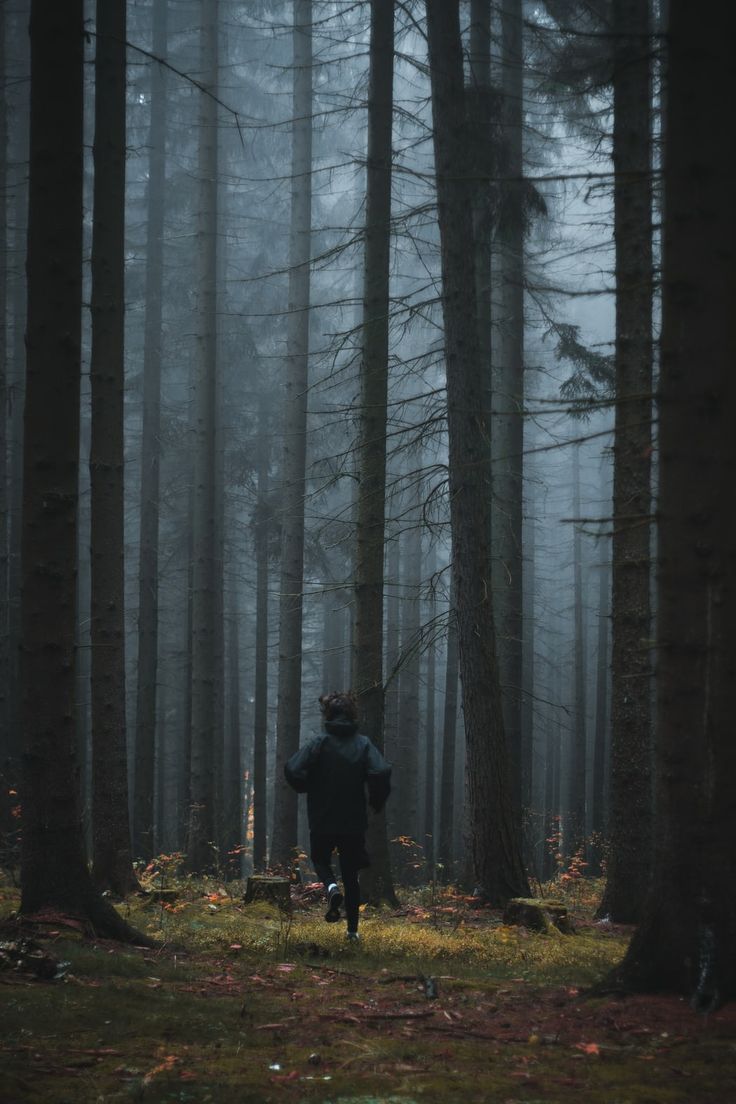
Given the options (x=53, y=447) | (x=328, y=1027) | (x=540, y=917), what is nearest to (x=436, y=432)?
(x=53, y=447)

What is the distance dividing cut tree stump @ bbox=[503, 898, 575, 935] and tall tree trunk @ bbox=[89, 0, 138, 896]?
13.0ft

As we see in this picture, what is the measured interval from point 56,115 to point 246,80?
→ 2288 cm

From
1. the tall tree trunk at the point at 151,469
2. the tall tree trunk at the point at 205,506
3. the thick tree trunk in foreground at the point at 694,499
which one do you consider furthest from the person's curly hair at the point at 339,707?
the tall tree trunk at the point at 151,469

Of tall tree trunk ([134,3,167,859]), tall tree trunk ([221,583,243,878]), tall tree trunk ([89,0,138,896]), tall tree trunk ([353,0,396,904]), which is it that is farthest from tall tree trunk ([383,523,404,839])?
tall tree trunk ([89,0,138,896])

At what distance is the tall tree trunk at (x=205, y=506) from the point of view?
52.1ft

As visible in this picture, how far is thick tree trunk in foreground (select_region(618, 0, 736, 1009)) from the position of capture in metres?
5.10

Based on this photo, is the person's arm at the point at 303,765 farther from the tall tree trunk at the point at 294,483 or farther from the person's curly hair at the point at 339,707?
the tall tree trunk at the point at 294,483

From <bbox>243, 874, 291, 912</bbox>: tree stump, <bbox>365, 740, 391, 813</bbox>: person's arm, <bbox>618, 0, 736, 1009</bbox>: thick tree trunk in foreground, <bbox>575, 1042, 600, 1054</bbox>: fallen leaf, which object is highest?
<bbox>618, 0, 736, 1009</bbox>: thick tree trunk in foreground

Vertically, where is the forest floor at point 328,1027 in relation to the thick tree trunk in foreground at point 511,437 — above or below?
below

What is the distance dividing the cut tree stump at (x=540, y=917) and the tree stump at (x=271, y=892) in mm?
2264

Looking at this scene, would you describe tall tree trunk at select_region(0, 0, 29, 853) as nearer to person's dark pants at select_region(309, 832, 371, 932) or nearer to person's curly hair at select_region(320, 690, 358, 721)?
person's dark pants at select_region(309, 832, 371, 932)

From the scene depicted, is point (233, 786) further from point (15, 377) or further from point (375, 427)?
point (375, 427)

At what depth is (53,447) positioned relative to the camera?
22.9 ft

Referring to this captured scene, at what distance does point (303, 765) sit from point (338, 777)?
0.33 metres
